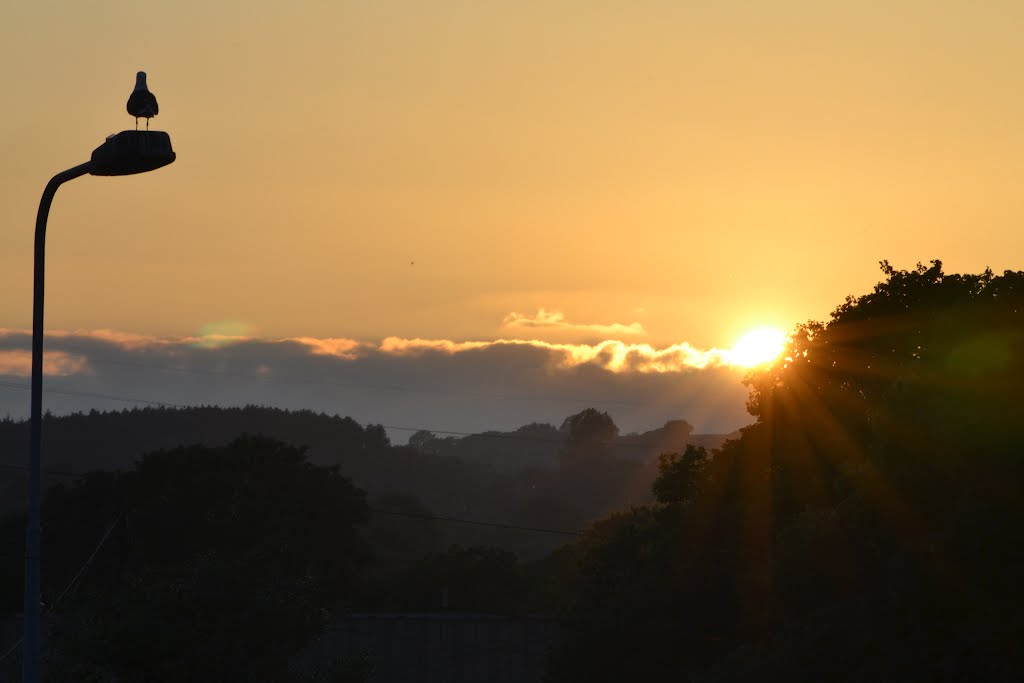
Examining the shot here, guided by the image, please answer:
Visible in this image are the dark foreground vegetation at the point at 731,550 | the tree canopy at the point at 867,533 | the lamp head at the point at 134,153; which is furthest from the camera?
the tree canopy at the point at 867,533

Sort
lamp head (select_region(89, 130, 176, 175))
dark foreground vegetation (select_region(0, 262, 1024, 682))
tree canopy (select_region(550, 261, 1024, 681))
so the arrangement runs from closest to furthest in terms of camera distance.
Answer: lamp head (select_region(89, 130, 176, 175)) < dark foreground vegetation (select_region(0, 262, 1024, 682)) < tree canopy (select_region(550, 261, 1024, 681))

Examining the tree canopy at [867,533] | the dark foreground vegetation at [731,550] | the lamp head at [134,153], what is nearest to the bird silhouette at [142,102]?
the lamp head at [134,153]

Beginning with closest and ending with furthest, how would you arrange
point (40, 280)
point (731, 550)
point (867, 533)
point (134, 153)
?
1. point (134, 153)
2. point (40, 280)
3. point (867, 533)
4. point (731, 550)

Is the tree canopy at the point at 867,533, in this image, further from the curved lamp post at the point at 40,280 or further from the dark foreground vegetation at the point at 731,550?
the curved lamp post at the point at 40,280

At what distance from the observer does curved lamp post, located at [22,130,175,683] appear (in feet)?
51.7

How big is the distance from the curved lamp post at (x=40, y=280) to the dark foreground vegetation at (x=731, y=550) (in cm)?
1619

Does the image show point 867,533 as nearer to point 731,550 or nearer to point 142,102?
point 731,550

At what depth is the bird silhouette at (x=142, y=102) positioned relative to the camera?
15.8 metres

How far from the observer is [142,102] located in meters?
15.8

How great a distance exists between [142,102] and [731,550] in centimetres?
4972

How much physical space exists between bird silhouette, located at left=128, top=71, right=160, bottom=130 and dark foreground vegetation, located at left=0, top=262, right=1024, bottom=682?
18889 millimetres

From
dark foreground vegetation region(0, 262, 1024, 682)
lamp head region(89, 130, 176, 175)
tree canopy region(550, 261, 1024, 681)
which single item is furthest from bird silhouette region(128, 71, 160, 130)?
tree canopy region(550, 261, 1024, 681)

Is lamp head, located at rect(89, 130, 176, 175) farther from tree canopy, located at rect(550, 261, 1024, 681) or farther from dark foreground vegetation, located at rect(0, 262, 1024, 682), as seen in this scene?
tree canopy, located at rect(550, 261, 1024, 681)

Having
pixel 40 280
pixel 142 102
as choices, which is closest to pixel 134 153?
pixel 142 102
